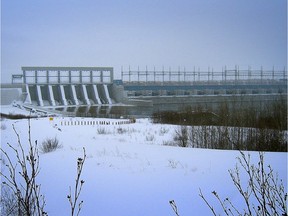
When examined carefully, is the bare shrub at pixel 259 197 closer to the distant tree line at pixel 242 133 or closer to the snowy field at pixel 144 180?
the snowy field at pixel 144 180

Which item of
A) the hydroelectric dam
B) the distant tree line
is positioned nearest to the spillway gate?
the hydroelectric dam

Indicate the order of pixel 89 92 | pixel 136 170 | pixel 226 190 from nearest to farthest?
pixel 226 190
pixel 136 170
pixel 89 92

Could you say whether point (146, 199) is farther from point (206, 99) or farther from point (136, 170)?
point (206, 99)

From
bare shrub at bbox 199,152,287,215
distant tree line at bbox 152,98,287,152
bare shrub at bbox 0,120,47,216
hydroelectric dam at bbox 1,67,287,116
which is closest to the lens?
bare shrub at bbox 0,120,47,216

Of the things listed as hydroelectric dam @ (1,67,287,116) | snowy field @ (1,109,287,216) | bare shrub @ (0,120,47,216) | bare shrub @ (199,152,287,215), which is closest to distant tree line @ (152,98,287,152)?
snowy field @ (1,109,287,216)

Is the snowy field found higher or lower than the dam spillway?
lower

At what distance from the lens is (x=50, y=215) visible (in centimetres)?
343

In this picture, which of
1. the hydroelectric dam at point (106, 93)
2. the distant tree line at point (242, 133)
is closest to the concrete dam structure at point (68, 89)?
the hydroelectric dam at point (106, 93)

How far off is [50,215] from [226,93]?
148ft

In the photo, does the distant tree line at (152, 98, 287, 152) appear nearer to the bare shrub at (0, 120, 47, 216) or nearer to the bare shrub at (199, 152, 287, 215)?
the bare shrub at (199, 152, 287, 215)

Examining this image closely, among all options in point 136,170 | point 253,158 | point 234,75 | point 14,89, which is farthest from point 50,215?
point 234,75

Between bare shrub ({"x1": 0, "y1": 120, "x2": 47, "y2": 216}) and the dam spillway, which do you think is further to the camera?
the dam spillway

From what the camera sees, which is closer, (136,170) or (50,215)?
(50,215)

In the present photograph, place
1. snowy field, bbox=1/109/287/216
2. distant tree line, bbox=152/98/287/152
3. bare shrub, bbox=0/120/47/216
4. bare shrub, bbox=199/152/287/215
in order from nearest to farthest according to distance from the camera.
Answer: bare shrub, bbox=0/120/47/216 < bare shrub, bbox=199/152/287/215 < snowy field, bbox=1/109/287/216 < distant tree line, bbox=152/98/287/152
